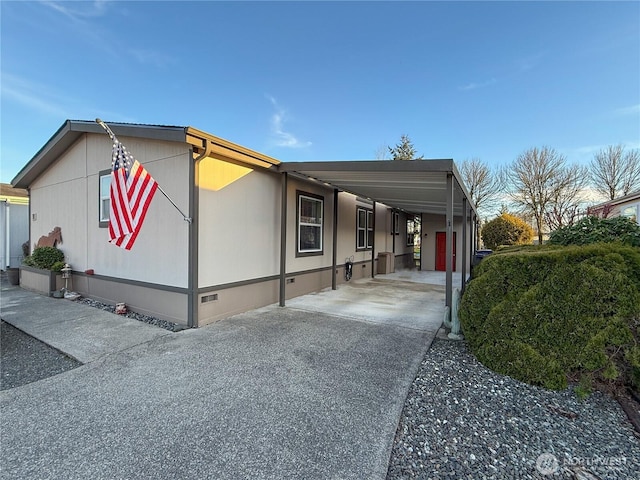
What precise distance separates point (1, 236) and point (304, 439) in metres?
16.3

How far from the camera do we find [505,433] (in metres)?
2.42

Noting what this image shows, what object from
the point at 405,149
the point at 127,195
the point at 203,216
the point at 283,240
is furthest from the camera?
the point at 405,149

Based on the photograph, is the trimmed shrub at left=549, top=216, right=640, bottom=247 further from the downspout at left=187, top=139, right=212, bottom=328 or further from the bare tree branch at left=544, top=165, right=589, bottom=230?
the bare tree branch at left=544, top=165, right=589, bottom=230

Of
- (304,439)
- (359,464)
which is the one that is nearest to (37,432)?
(304,439)

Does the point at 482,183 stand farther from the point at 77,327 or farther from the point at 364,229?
the point at 77,327

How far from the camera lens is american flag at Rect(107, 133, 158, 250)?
15.0ft

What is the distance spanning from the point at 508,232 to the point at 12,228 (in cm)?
2270

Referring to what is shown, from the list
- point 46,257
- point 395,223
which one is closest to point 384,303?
point 395,223

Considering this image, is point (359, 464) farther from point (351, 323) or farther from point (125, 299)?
point (125, 299)

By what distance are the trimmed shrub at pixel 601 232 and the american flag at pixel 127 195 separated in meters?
6.12

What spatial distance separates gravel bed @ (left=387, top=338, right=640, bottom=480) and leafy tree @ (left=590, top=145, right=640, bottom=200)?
82.4 ft

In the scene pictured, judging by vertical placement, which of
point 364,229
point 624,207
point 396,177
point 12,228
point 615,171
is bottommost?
point 12,228

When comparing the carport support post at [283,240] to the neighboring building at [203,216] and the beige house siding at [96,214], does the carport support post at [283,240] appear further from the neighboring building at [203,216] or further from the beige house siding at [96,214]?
the beige house siding at [96,214]

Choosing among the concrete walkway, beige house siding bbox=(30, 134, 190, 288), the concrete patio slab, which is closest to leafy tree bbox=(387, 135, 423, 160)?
beige house siding bbox=(30, 134, 190, 288)
